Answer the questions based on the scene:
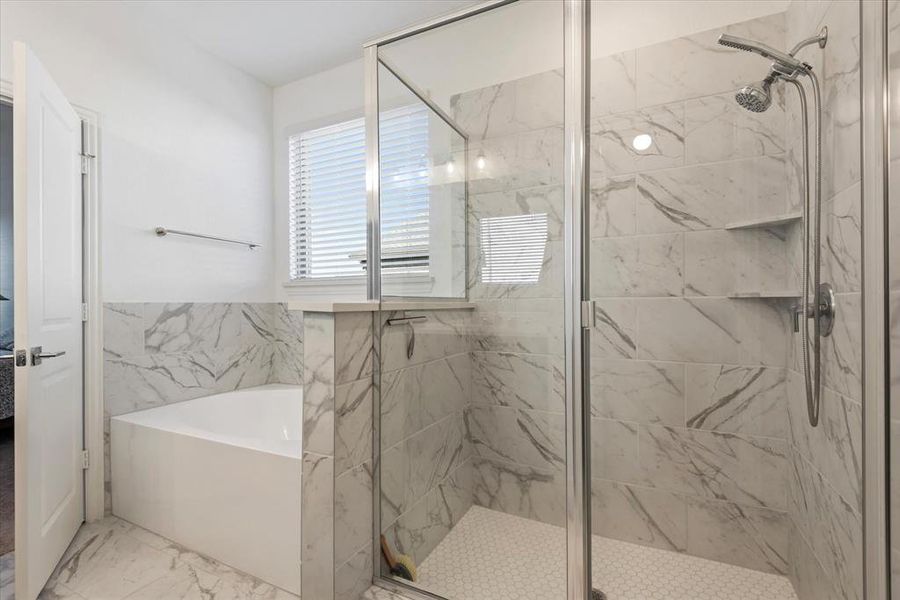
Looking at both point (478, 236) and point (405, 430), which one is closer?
point (478, 236)

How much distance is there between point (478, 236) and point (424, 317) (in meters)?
0.37

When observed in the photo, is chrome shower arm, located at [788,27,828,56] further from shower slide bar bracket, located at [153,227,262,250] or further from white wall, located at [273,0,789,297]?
shower slide bar bracket, located at [153,227,262,250]

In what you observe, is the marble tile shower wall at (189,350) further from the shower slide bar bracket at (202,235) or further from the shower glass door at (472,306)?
the shower glass door at (472,306)

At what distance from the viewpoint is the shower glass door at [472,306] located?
126 centimetres

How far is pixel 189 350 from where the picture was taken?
237 cm

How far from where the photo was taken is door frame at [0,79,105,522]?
1.94 metres

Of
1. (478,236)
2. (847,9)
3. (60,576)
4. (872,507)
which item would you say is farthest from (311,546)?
(847,9)

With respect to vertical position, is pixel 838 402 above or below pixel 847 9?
below

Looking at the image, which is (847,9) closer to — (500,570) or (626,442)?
(626,442)

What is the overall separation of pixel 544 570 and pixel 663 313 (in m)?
1.04

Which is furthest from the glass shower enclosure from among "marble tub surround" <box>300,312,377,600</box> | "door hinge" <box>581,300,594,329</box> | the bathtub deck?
the bathtub deck

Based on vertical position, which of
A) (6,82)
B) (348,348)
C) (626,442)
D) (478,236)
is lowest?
(626,442)

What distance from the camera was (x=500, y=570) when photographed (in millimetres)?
1346

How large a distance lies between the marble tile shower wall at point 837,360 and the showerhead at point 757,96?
119 millimetres
